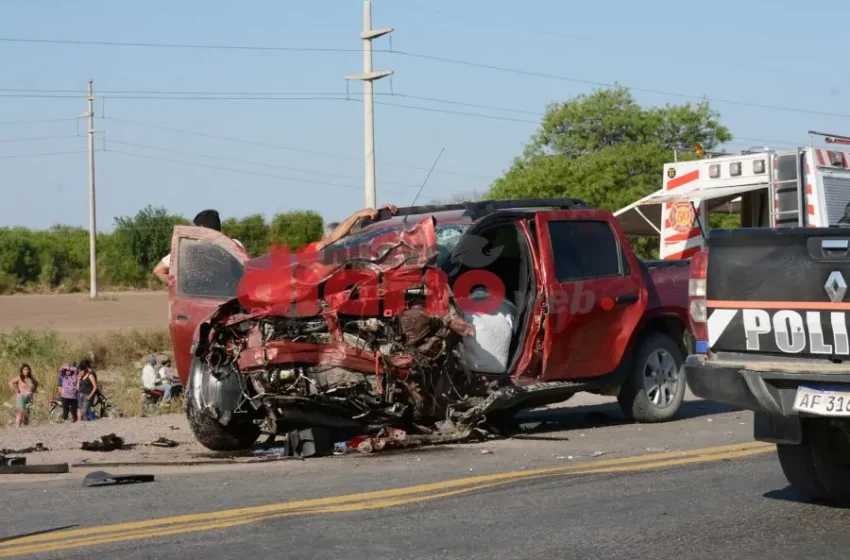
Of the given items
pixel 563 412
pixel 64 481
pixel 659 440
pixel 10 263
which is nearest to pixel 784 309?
pixel 659 440

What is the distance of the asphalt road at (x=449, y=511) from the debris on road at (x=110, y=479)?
0.51 ft

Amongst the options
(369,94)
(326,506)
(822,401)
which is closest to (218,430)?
(326,506)

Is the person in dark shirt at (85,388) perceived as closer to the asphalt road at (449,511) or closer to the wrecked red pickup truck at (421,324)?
the wrecked red pickup truck at (421,324)

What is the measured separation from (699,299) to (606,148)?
4356cm

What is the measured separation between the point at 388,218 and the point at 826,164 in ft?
21.9

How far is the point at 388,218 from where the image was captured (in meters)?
11.5

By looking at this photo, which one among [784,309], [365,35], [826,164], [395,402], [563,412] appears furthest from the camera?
[365,35]

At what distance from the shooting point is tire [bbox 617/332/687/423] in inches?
442

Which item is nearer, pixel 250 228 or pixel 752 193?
pixel 752 193

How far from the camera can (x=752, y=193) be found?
16.7 meters

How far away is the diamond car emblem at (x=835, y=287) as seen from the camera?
616 cm

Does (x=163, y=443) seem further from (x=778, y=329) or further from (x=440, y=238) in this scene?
(x=778, y=329)

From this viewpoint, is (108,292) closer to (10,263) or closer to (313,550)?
(10,263)

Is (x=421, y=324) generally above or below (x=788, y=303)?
below
